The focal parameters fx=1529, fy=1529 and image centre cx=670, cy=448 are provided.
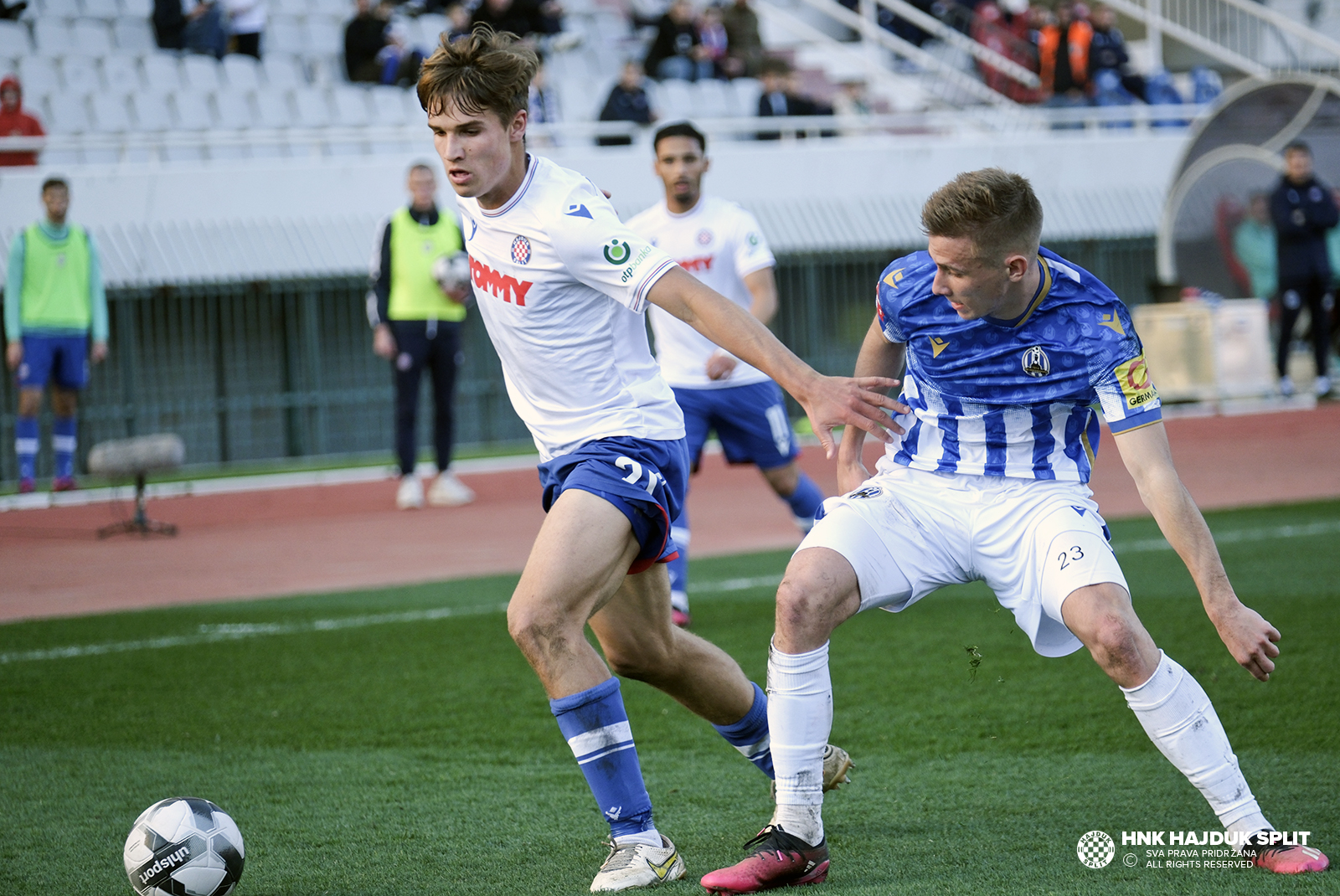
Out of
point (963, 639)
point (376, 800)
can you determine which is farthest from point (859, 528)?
point (963, 639)

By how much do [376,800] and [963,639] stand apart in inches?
127

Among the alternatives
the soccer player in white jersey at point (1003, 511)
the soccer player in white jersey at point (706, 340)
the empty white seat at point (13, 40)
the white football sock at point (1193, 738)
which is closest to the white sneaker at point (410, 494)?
the soccer player in white jersey at point (706, 340)

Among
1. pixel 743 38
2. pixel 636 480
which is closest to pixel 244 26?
pixel 743 38

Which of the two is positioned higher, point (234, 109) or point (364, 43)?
point (364, 43)

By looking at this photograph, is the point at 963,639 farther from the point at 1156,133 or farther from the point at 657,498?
the point at 1156,133

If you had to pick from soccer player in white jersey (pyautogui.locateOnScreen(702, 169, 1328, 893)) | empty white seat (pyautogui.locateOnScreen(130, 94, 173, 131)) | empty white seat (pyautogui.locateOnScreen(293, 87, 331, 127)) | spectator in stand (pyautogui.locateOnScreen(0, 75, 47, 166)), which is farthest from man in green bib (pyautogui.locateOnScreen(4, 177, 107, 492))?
soccer player in white jersey (pyautogui.locateOnScreen(702, 169, 1328, 893))

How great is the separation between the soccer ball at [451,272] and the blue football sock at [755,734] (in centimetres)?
827

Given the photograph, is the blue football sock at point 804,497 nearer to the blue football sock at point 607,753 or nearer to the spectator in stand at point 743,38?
the blue football sock at point 607,753

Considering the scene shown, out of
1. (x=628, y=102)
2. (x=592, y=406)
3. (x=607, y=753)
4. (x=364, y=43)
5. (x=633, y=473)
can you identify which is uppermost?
(x=364, y=43)

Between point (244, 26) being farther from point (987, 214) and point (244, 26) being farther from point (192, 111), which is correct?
point (987, 214)

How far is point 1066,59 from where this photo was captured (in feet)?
76.9

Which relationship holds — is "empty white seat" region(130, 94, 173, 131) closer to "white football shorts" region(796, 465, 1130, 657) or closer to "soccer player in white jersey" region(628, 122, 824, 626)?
"soccer player in white jersey" region(628, 122, 824, 626)

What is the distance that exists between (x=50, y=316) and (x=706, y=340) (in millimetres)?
8159

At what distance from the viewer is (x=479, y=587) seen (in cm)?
910
